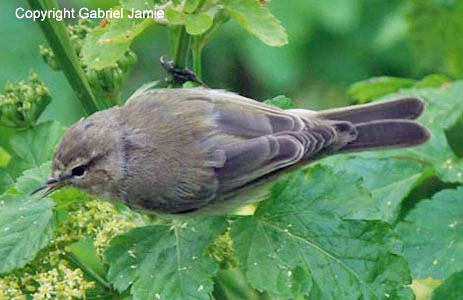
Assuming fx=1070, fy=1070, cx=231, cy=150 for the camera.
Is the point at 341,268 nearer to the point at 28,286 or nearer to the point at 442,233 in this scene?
the point at 442,233

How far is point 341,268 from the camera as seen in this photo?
228 cm

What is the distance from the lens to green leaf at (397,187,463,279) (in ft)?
8.17

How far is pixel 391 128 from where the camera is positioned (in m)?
2.71

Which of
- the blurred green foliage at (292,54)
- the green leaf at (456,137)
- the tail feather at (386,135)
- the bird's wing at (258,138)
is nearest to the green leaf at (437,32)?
the green leaf at (456,137)

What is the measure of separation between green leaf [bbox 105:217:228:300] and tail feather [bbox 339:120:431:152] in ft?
1.60

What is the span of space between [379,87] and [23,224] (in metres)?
1.51

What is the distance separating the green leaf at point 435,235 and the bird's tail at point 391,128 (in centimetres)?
20

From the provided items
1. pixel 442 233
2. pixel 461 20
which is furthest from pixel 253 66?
pixel 442 233

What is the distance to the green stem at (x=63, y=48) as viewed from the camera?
2348 millimetres

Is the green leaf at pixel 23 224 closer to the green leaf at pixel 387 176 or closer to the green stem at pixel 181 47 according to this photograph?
the green stem at pixel 181 47

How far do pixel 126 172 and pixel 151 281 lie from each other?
480 millimetres

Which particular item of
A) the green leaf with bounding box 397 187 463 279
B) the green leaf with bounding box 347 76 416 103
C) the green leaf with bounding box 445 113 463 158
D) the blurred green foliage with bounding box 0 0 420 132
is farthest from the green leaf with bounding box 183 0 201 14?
the blurred green foliage with bounding box 0 0 420 132

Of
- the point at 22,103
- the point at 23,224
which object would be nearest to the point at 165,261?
the point at 23,224

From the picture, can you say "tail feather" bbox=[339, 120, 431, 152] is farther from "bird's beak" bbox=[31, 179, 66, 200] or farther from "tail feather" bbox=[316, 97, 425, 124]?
"bird's beak" bbox=[31, 179, 66, 200]
